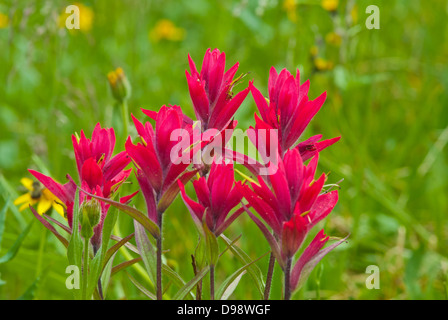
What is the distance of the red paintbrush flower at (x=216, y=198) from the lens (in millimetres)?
612

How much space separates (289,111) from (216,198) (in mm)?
123

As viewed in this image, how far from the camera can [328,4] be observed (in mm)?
1701

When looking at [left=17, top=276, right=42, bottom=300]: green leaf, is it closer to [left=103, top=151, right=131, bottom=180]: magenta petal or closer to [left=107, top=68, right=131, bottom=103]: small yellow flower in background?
[left=103, top=151, right=131, bottom=180]: magenta petal

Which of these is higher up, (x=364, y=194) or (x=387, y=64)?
(x=387, y=64)

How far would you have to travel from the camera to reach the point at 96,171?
0.62 meters

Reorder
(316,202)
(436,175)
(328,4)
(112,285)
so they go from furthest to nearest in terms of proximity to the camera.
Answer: (328,4) < (436,175) < (112,285) < (316,202)

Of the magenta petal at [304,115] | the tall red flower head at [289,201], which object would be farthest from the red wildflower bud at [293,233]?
the magenta petal at [304,115]

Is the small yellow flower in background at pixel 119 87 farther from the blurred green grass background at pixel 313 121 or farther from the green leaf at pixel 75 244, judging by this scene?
the green leaf at pixel 75 244

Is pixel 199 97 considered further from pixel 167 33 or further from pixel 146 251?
pixel 167 33

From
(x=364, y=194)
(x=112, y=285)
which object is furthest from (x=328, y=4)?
(x=112, y=285)

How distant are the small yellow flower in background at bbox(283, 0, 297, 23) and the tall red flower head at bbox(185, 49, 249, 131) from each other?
1003 mm

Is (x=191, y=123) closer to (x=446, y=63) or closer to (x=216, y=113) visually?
(x=216, y=113)

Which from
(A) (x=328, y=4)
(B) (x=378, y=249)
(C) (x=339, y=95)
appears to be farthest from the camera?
(C) (x=339, y=95)

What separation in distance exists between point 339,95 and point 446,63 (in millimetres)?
498
